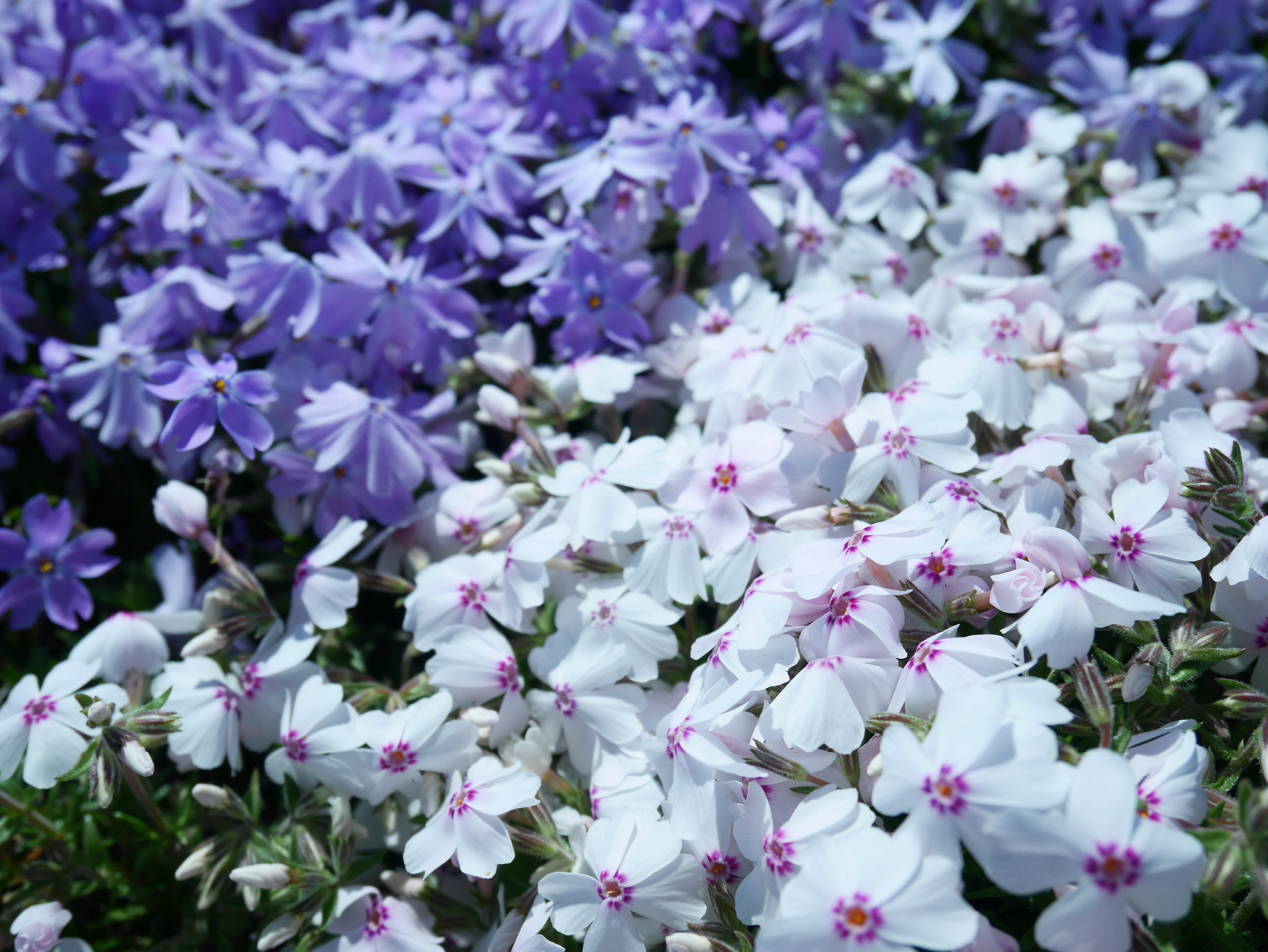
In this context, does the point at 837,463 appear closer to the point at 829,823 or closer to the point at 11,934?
the point at 829,823

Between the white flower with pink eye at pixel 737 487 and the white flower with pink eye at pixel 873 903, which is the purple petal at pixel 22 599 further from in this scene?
the white flower with pink eye at pixel 873 903

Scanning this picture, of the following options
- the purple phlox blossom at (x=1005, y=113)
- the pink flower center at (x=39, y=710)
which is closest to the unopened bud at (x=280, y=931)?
the pink flower center at (x=39, y=710)

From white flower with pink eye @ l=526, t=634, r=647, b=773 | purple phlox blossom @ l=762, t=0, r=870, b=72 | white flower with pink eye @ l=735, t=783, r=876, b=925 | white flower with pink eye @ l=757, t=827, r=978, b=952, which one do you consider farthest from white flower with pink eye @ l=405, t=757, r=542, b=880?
purple phlox blossom @ l=762, t=0, r=870, b=72

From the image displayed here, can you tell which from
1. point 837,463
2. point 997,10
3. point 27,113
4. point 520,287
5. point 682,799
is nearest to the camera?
point 682,799

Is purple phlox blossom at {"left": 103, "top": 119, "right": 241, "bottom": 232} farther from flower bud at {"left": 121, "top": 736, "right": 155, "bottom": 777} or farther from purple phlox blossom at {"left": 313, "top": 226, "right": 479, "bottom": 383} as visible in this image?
flower bud at {"left": 121, "top": 736, "right": 155, "bottom": 777}

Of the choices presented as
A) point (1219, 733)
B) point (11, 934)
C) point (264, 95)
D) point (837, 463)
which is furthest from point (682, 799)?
point (264, 95)
